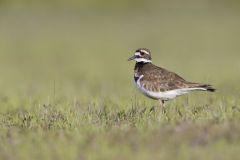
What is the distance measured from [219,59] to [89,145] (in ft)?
50.3

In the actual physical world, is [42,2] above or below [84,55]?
above

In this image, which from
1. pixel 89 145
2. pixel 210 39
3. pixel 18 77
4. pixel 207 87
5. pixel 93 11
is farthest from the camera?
pixel 93 11

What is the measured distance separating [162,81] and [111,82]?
652 cm

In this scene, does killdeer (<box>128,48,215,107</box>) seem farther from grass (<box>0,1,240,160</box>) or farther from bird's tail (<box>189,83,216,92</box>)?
grass (<box>0,1,240,160</box>)

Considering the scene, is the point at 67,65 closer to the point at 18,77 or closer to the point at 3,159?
the point at 18,77

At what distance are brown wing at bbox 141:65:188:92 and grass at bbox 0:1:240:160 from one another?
1.11 feet

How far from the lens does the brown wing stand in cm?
1049

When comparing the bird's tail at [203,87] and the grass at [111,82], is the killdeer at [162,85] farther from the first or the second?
the grass at [111,82]

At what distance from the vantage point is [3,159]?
725 cm

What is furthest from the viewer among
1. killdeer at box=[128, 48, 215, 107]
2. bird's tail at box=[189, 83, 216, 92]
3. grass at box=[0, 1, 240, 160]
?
killdeer at box=[128, 48, 215, 107]

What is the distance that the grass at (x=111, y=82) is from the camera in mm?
7406

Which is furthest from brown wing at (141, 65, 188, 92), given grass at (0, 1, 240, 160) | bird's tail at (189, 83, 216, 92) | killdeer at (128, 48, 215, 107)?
grass at (0, 1, 240, 160)

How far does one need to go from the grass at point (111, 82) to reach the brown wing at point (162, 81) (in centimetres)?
34

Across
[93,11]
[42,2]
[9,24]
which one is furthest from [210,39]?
[42,2]
